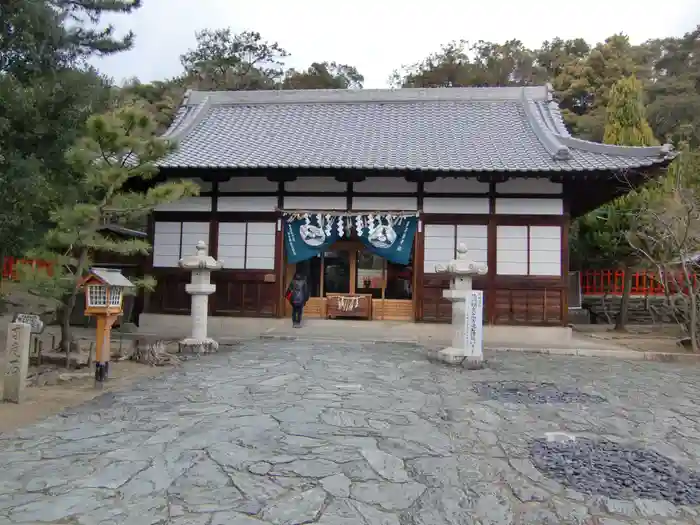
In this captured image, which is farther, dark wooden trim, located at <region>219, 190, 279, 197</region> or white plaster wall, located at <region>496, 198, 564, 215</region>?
dark wooden trim, located at <region>219, 190, 279, 197</region>

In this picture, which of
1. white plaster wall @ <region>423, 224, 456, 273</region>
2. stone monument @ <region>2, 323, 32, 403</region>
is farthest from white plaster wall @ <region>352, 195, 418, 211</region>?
stone monument @ <region>2, 323, 32, 403</region>

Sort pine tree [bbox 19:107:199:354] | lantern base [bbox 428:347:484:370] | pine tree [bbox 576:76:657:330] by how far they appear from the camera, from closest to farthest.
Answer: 1. pine tree [bbox 19:107:199:354]
2. lantern base [bbox 428:347:484:370]
3. pine tree [bbox 576:76:657:330]

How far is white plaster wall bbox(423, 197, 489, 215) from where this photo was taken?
13.5 meters

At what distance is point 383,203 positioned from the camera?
13.8 metres

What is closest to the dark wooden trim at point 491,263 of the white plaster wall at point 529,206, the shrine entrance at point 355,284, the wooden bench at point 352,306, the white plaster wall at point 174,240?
the white plaster wall at point 529,206

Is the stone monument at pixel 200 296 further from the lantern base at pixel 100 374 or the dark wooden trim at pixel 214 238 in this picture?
the dark wooden trim at pixel 214 238

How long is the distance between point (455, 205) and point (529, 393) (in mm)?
7243

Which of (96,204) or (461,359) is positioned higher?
(96,204)

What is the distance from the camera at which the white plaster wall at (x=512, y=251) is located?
13.2m

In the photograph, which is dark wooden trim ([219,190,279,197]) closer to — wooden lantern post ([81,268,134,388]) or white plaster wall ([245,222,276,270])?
white plaster wall ([245,222,276,270])

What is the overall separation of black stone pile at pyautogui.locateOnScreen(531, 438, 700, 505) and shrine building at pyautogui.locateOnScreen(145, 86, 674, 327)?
25.3 feet

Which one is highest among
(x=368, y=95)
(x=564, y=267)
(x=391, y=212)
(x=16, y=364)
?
(x=368, y=95)

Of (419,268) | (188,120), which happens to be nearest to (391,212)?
(419,268)

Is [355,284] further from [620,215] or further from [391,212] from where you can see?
[620,215]
